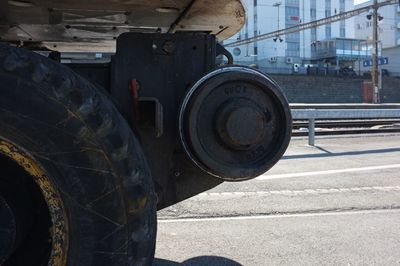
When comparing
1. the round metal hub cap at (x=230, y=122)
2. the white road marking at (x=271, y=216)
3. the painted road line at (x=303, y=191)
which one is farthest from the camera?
the painted road line at (x=303, y=191)

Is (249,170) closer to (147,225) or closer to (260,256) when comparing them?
(147,225)

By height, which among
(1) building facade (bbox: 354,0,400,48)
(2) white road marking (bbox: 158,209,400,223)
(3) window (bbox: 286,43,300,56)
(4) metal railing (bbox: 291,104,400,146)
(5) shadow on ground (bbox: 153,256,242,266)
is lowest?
(2) white road marking (bbox: 158,209,400,223)

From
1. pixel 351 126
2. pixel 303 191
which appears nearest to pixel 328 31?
pixel 351 126

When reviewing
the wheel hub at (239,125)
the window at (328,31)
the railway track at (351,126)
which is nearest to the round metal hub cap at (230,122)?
the wheel hub at (239,125)

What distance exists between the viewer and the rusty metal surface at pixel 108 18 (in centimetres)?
287

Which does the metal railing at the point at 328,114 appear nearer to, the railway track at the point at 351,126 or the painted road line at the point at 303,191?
the railway track at the point at 351,126

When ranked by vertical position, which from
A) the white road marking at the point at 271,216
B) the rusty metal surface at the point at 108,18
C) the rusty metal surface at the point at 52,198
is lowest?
the white road marking at the point at 271,216

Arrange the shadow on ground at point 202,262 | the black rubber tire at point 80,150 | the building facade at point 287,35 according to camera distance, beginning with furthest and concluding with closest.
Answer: the building facade at point 287,35 < the shadow on ground at point 202,262 < the black rubber tire at point 80,150

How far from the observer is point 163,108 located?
299cm

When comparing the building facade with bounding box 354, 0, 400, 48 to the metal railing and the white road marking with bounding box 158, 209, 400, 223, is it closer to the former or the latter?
the metal railing

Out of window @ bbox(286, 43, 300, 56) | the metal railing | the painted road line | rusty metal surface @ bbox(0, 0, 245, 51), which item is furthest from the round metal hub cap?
window @ bbox(286, 43, 300, 56)

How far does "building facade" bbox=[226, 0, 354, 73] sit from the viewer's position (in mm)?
85250

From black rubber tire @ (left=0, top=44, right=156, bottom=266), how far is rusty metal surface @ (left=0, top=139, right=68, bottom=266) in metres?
0.03

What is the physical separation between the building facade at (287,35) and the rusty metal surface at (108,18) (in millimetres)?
77421
